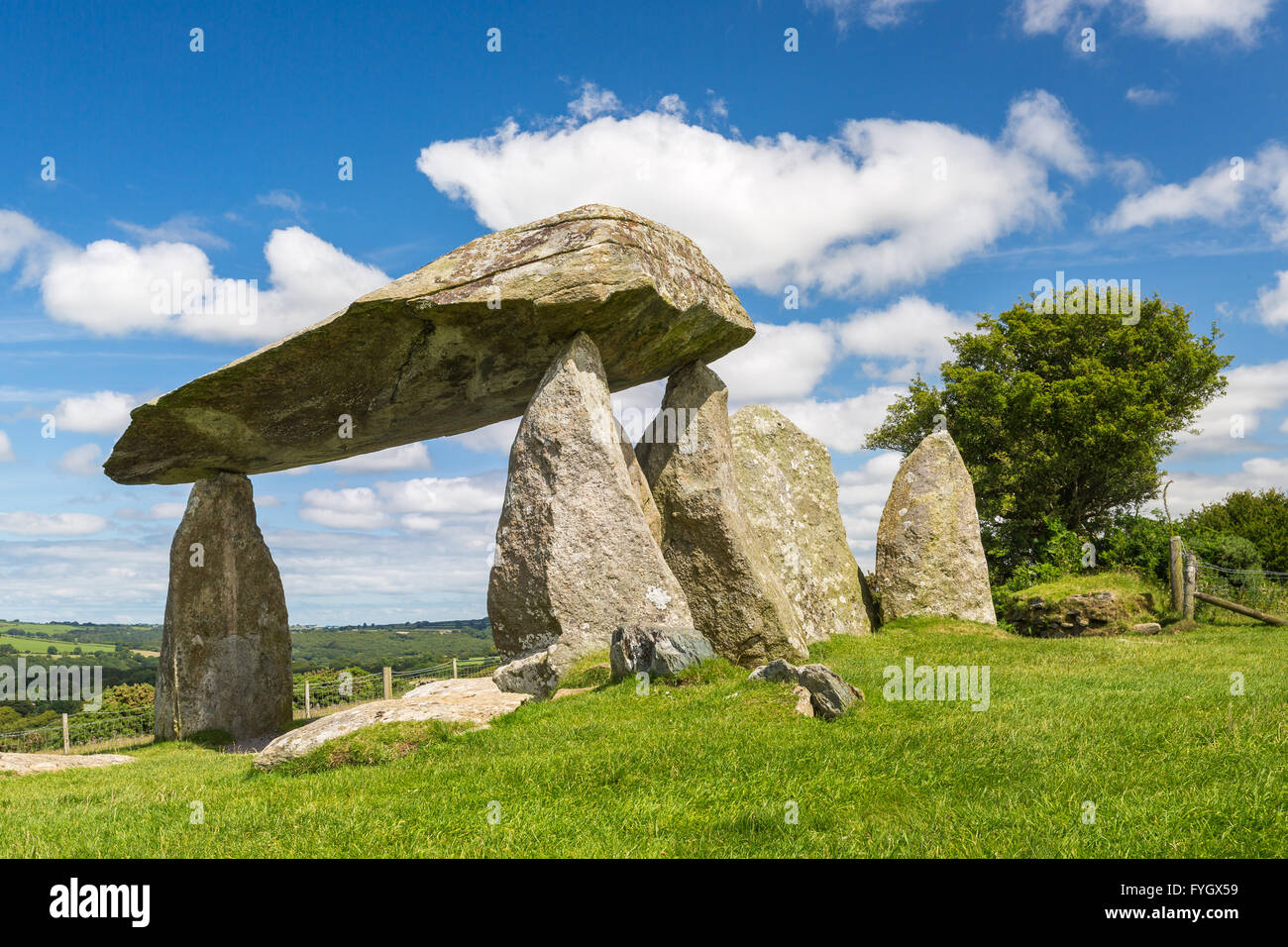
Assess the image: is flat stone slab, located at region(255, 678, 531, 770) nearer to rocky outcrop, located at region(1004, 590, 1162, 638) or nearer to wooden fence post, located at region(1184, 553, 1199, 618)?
rocky outcrop, located at region(1004, 590, 1162, 638)

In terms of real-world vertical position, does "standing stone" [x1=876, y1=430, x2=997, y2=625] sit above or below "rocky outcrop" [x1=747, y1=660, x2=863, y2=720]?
above

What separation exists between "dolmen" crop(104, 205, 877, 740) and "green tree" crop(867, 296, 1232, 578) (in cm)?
1156

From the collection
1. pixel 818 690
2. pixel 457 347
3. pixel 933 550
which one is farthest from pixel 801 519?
pixel 818 690

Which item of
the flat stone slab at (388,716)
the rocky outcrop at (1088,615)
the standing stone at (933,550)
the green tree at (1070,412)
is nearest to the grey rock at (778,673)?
the flat stone slab at (388,716)

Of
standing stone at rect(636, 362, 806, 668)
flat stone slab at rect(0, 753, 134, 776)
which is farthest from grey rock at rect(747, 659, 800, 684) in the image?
flat stone slab at rect(0, 753, 134, 776)

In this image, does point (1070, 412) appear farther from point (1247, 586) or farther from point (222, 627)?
point (222, 627)

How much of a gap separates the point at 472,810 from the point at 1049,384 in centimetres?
2671

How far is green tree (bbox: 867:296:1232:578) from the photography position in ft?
89.8

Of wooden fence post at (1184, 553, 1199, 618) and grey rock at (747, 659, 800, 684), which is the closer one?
grey rock at (747, 659, 800, 684)

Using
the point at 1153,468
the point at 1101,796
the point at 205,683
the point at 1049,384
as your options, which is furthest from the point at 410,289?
the point at 1153,468

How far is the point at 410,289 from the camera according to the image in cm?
1338

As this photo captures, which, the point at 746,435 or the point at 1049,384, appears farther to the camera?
the point at 1049,384

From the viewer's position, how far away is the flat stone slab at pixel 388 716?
905 cm

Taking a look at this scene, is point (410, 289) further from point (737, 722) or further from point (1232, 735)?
point (1232, 735)
